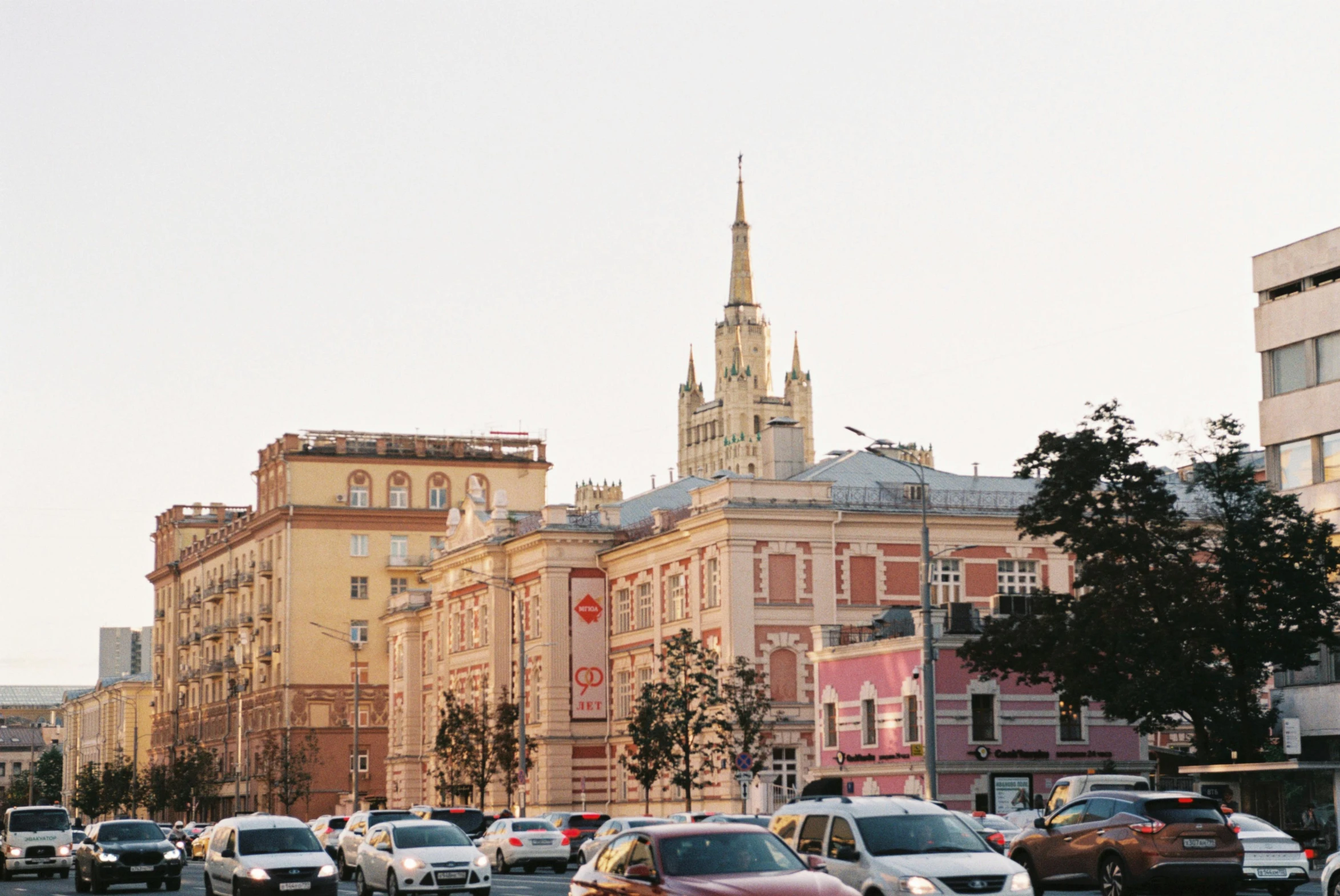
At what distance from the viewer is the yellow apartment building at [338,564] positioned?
12544 centimetres

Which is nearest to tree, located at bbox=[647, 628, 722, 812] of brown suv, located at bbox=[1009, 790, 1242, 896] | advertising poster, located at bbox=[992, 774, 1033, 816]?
advertising poster, located at bbox=[992, 774, 1033, 816]

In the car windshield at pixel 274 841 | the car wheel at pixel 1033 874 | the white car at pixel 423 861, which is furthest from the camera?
the white car at pixel 423 861

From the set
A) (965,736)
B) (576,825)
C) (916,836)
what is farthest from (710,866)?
(965,736)

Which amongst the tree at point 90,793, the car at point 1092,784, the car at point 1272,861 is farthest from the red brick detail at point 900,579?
the tree at point 90,793

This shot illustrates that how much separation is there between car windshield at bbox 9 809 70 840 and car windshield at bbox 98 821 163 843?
9.11 m

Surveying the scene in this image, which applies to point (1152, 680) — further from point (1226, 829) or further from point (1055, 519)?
point (1226, 829)

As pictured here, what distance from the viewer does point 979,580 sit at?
7756cm

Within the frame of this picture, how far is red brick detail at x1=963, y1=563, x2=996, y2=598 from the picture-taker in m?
77.3

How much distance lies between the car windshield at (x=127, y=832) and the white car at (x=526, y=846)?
12.2 metres

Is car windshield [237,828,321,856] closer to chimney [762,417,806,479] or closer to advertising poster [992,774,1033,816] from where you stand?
advertising poster [992,774,1033,816]

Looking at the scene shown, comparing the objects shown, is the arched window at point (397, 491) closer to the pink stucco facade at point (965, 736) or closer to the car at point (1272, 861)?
the pink stucco facade at point (965, 736)

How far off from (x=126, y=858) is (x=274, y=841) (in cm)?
935

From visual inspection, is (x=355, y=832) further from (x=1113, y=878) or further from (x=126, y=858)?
(x=1113, y=878)

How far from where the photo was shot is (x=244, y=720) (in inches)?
5330
